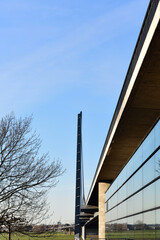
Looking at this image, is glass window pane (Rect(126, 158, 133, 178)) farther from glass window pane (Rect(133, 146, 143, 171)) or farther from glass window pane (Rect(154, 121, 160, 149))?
glass window pane (Rect(154, 121, 160, 149))

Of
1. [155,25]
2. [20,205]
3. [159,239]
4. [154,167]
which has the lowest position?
[159,239]

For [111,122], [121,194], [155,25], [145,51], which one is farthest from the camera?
[121,194]

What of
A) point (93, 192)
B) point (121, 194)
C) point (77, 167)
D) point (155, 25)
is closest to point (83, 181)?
point (77, 167)

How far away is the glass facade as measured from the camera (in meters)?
12.4

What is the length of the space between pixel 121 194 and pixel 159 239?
10.7 metres

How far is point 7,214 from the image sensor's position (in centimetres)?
1283

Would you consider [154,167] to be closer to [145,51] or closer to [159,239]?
[159,239]

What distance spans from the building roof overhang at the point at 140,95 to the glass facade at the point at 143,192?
1068mm

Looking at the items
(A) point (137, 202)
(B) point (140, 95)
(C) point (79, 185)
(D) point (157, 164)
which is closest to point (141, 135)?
(A) point (137, 202)

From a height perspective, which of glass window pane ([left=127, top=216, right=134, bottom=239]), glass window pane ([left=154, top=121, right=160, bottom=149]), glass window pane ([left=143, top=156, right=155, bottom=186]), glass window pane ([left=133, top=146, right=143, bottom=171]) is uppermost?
glass window pane ([left=154, top=121, right=160, bottom=149])

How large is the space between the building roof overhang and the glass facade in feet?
3.50

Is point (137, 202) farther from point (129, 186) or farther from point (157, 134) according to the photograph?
point (157, 134)

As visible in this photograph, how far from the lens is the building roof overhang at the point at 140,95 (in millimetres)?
10352

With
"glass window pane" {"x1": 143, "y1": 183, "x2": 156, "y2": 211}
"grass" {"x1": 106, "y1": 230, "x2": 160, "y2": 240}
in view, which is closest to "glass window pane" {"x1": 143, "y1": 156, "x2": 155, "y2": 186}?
"glass window pane" {"x1": 143, "y1": 183, "x2": 156, "y2": 211}
